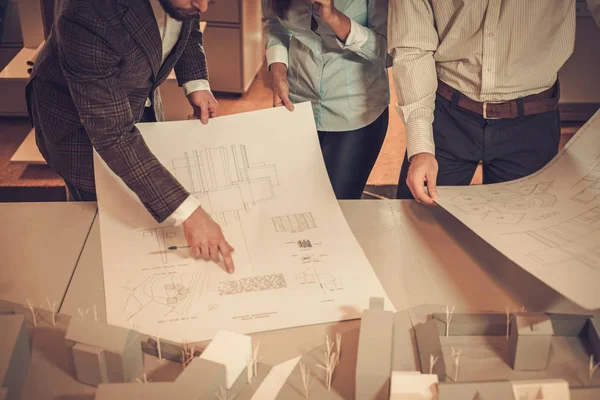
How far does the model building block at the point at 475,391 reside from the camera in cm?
79

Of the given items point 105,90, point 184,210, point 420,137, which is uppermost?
point 105,90

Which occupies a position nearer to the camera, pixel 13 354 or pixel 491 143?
pixel 13 354

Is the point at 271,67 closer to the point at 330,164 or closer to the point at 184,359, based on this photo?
the point at 330,164

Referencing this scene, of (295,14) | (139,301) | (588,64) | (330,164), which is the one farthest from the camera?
(588,64)

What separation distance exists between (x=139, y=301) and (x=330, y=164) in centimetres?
65

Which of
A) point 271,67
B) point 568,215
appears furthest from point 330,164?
point 568,215

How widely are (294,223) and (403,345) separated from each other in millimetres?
424

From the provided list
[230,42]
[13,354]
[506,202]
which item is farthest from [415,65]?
[230,42]

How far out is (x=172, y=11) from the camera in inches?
46.2

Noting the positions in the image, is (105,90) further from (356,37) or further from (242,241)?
(356,37)

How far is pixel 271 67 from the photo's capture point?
60.6 inches

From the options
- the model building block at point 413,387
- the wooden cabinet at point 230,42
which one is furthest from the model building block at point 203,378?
the wooden cabinet at point 230,42

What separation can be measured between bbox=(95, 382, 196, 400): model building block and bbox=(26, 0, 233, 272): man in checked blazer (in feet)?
1.20

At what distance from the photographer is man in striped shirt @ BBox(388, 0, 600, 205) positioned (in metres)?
1.25
